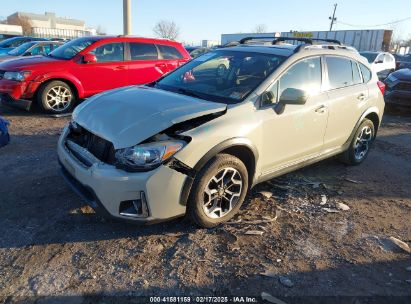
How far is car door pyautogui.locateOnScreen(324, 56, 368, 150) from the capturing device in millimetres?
4516

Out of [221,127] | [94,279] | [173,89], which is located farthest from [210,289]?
[173,89]

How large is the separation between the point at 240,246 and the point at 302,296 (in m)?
0.75

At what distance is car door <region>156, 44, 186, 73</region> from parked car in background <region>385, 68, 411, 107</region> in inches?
226

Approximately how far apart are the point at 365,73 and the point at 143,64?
5.07m

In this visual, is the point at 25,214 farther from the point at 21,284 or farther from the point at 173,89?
the point at 173,89

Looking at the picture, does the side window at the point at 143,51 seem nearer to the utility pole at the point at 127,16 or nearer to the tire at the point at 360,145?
the tire at the point at 360,145

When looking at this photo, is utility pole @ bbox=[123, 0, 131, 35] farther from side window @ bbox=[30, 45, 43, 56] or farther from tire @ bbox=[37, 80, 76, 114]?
tire @ bbox=[37, 80, 76, 114]

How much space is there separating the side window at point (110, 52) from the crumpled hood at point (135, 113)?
176 inches

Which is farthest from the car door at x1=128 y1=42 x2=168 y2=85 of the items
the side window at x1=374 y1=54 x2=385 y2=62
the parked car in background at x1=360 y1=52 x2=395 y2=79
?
the side window at x1=374 y1=54 x2=385 y2=62

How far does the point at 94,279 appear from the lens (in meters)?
2.77

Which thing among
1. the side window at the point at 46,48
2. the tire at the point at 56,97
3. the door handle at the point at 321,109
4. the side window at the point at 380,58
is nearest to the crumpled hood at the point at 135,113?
the door handle at the point at 321,109

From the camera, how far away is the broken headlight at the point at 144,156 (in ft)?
9.71

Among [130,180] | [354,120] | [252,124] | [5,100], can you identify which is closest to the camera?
[130,180]

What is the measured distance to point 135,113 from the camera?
330cm
